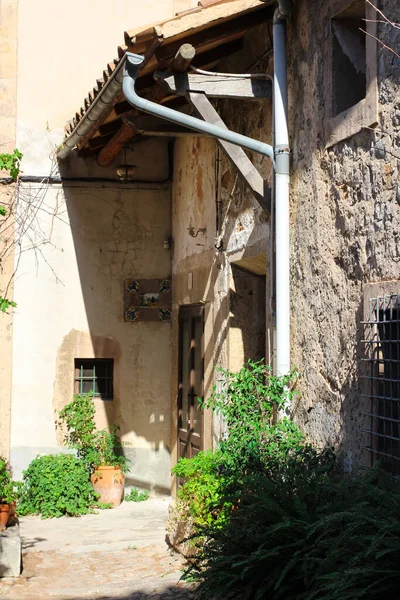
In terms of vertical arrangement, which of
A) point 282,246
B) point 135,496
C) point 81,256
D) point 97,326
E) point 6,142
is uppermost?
point 6,142

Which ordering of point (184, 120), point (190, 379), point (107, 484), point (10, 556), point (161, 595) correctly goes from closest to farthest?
point (161, 595) < point (184, 120) < point (10, 556) < point (190, 379) < point (107, 484)

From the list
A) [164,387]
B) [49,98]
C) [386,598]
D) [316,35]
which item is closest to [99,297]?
[164,387]

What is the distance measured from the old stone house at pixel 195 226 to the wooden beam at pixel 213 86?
16 millimetres

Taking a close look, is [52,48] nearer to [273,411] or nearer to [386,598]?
[273,411]

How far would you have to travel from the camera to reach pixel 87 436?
33.0 feet

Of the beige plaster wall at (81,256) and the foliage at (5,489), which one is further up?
the beige plaster wall at (81,256)

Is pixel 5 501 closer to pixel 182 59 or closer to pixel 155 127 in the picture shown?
pixel 155 127

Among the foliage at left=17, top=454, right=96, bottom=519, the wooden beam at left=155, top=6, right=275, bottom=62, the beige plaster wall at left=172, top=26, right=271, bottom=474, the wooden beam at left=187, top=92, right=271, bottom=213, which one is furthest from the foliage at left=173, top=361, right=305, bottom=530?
the foliage at left=17, top=454, right=96, bottom=519

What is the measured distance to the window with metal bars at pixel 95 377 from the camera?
10609 mm

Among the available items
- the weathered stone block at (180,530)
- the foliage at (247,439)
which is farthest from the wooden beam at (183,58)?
the weathered stone block at (180,530)

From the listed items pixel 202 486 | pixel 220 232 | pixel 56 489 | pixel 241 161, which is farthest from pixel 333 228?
pixel 56 489

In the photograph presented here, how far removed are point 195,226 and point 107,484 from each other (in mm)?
3052

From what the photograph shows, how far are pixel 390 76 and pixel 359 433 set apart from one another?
6.68 ft

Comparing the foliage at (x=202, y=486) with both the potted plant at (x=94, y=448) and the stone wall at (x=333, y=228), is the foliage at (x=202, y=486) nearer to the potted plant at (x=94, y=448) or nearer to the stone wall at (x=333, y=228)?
the stone wall at (x=333, y=228)
